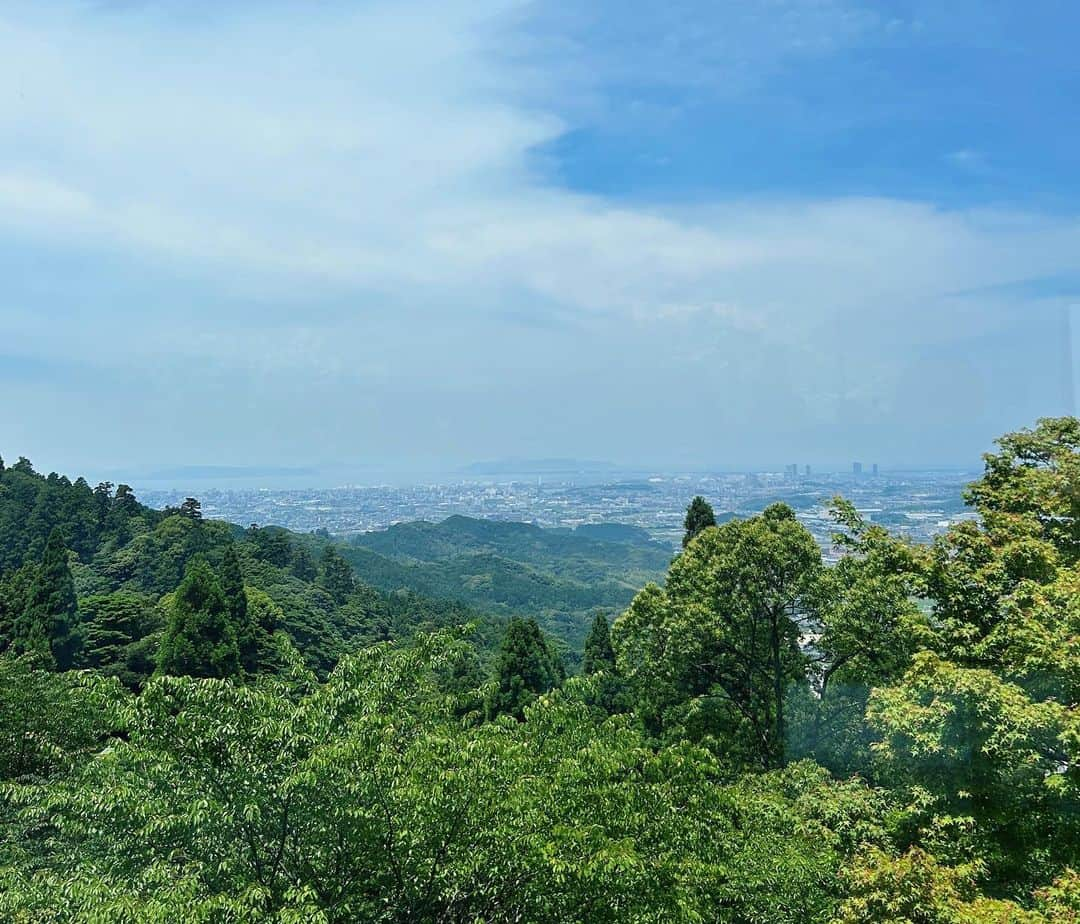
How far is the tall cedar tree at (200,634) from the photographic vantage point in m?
20.6

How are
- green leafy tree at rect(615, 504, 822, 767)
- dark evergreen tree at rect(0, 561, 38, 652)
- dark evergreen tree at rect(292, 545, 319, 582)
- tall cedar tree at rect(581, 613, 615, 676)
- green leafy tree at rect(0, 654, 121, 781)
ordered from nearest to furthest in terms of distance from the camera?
green leafy tree at rect(0, 654, 121, 781), green leafy tree at rect(615, 504, 822, 767), dark evergreen tree at rect(0, 561, 38, 652), tall cedar tree at rect(581, 613, 615, 676), dark evergreen tree at rect(292, 545, 319, 582)

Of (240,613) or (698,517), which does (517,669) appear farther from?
(240,613)

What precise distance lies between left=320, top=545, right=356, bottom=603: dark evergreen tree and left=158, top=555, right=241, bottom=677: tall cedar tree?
76.9ft

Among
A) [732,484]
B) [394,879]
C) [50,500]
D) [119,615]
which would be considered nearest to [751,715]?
[394,879]

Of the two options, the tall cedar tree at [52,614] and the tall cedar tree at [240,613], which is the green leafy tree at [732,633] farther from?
the tall cedar tree at [52,614]

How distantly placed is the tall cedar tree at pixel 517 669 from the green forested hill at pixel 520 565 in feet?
107

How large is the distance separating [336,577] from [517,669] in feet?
80.1

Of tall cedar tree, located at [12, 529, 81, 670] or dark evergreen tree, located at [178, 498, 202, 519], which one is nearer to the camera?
tall cedar tree, located at [12, 529, 81, 670]

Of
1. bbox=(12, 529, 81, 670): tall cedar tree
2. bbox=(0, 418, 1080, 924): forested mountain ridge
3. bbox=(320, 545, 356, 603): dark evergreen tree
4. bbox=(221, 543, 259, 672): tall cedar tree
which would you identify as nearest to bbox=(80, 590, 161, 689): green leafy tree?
bbox=(12, 529, 81, 670): tall cedar tree

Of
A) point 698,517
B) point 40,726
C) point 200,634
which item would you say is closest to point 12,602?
point 200,634

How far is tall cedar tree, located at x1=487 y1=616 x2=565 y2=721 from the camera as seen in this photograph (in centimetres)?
2512

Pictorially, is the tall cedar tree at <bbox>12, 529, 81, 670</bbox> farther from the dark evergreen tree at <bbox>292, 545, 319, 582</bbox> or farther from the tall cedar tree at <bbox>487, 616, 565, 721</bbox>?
the dark evergreen tree at <bbox>292, 545, 319, 582</bbox>

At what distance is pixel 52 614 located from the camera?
2147 centimetres

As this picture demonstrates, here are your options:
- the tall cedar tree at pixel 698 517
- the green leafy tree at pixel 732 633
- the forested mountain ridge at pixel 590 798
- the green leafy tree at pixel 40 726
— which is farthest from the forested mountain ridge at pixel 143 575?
the forested mountain ridge at pixel 590 798
